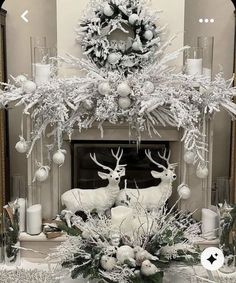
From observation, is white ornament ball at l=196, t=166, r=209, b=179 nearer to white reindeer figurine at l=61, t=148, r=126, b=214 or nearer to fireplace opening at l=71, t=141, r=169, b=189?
fireplace opening at l=71, t=141, r=169, b=189

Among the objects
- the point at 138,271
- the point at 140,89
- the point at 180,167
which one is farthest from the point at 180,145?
the point at 138,271

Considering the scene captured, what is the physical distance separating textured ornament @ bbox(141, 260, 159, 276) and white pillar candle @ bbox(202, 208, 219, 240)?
0.98 meters

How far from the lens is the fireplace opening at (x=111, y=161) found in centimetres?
312

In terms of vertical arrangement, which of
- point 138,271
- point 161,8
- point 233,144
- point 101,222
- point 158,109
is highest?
point 161,8

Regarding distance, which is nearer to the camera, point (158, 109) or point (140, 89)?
point (140, 89)

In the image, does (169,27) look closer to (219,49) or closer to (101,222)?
(219,49)

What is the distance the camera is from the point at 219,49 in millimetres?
3330

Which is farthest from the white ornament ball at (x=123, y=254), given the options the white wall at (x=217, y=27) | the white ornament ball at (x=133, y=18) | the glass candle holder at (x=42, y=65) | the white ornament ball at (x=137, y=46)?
the white wall at (x=217, y=27)

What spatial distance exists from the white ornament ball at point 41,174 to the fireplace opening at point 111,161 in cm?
27

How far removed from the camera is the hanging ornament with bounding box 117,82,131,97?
267 cm

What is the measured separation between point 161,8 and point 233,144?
103 cm

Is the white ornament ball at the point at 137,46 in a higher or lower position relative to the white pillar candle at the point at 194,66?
higher

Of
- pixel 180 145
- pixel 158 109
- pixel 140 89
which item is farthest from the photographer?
pixel 180 145

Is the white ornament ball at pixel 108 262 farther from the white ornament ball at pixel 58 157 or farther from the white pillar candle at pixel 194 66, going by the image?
the white pillar candle at pixel 194 66
